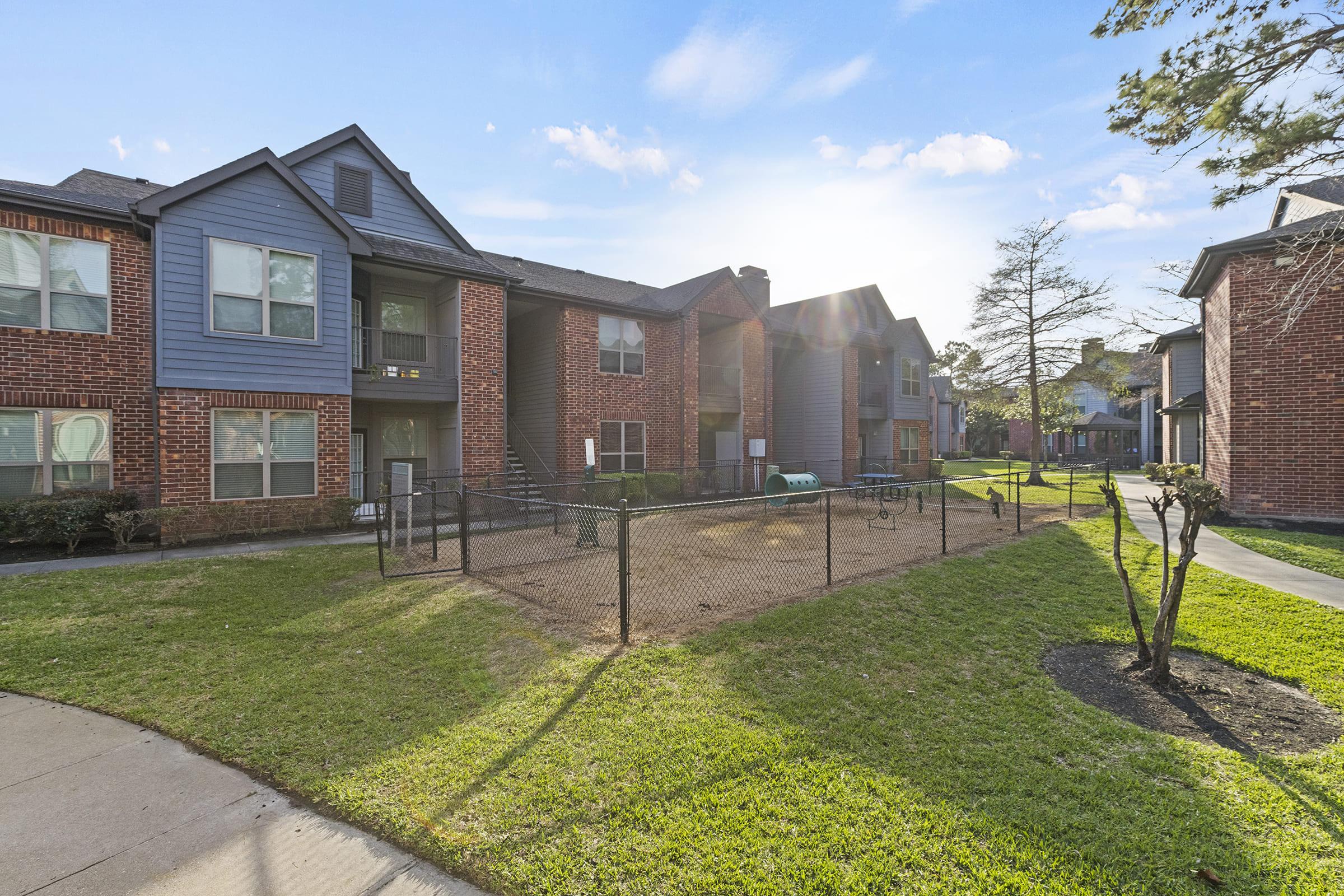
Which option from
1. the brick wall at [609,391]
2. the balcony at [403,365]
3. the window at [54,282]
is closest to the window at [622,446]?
the brick wall at [609,391]

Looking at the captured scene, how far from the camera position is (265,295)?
1106 centimetres

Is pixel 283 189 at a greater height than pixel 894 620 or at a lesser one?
greater

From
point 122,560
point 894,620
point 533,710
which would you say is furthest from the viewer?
point 122,560

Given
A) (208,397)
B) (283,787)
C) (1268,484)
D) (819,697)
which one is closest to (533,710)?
(283,787)

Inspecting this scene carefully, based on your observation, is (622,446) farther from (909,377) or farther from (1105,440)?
(1105,440)

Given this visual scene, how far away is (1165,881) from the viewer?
7.99 feet

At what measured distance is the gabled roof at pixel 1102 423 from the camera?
136ft

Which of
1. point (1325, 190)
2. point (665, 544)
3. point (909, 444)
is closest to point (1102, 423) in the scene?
point (909, 444)

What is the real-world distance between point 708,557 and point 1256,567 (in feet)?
26.3

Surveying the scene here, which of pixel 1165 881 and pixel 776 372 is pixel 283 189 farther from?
pixel 776 372

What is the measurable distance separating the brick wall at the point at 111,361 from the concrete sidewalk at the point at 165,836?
9.21m

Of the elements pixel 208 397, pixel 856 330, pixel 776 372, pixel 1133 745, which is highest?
pixel 856 330

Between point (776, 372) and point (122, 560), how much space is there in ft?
71.9

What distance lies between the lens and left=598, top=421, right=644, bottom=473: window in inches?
665
